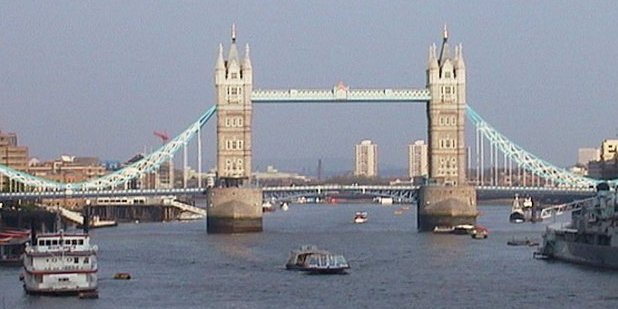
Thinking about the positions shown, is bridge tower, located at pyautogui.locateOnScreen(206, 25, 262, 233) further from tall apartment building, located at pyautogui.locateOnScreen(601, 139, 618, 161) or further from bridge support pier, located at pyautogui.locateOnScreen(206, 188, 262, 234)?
tall apartment building, located at pyautogui.locateOnScreen(601, 139, 618, 161)

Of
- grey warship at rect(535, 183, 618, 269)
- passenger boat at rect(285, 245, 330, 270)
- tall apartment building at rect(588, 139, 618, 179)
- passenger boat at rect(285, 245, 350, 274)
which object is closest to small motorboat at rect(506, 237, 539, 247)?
grey warship at rect(535, 183, 618, 269)

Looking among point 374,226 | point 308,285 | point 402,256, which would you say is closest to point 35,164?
point 374,226

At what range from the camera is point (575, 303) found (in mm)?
56562

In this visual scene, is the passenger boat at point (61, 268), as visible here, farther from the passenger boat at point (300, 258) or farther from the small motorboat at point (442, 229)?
the small motorboat at point (442, 229)

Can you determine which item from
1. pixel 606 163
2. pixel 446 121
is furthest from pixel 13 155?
pixel 446 121

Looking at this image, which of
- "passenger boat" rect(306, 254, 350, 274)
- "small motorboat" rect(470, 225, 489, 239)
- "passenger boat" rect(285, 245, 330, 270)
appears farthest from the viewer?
"small motorboat" rect(470, 225, 489, 239)

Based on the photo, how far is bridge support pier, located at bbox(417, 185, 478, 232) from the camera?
108938 millimetres

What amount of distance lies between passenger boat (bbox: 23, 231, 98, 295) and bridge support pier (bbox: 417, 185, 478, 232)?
52.2m

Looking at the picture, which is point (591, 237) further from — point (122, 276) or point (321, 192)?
point (321, 192)

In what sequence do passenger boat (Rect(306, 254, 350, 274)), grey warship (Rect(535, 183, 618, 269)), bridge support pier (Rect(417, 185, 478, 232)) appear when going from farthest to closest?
bridge support pier (Rect(417, 185, 478, 232))
passenger boat (Rect(306, 254, 350, 274))
grey warship (Rect(535, 183, 618, 269))

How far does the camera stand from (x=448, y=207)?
109250mm

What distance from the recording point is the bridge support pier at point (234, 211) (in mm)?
106438

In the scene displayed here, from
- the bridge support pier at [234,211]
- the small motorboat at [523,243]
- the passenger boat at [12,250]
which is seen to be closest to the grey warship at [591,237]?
the small motorboat at [523,243]

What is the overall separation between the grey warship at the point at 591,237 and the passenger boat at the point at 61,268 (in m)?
19.8
